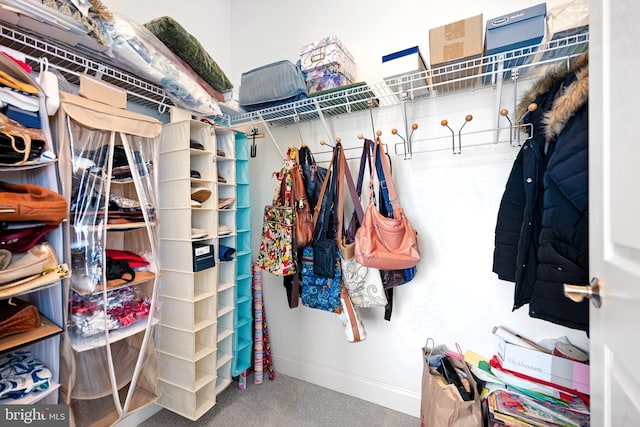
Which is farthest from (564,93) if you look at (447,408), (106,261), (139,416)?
(139,416)

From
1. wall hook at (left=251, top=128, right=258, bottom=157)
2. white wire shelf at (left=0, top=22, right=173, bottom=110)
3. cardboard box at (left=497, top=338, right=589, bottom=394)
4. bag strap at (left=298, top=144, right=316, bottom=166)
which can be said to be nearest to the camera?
white wire shelf at (left=0, top=22, right=173, bottom=110)

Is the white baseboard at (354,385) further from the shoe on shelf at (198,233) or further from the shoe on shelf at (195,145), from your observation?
the shoe on shelf at (195,145)

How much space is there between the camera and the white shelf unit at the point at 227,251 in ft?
5.78

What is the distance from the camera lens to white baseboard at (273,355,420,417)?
1717mm

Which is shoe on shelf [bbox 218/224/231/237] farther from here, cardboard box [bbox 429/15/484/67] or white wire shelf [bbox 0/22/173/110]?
cardboard box [bbox 429/15/484/67]

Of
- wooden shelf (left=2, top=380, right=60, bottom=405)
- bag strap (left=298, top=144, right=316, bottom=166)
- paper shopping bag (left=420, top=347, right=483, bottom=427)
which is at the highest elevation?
bag strap (left=298, top=144, right=316, bottom=166)

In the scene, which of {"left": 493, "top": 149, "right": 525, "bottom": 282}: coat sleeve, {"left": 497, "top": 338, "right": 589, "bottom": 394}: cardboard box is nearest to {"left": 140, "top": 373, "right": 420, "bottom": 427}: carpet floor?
{"left": 497, "top": 338, "right": 589, "bottom": 394}: cardboard box

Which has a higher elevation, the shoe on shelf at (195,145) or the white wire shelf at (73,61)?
the white wire shelf at (73,61)

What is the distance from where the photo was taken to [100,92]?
1.19 m

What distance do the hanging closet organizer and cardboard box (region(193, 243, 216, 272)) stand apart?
0.70ft

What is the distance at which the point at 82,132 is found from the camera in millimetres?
1114

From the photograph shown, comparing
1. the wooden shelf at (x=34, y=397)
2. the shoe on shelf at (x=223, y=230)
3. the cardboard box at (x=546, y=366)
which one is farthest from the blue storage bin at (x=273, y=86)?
the cardboard box at (x=546, y=366)

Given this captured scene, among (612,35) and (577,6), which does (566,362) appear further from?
(577,6)

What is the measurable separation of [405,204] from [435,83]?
0.65 m
